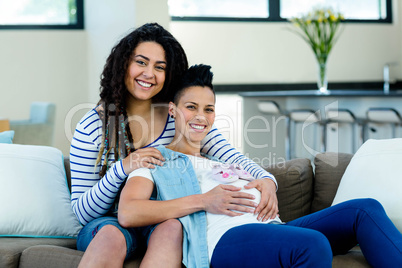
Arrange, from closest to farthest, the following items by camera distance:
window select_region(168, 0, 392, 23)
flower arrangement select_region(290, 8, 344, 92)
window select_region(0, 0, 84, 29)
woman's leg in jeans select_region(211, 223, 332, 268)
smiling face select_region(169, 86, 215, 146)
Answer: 1. woman's leg in jeans select_region(211, 223, 332, 268)
2. smiling face select_region(169, 86, 215, 146)
3. flower arrangement select_region(290, 8, 344, 92)
4. window select_region(0, 0, 84, 29)
5. window select_region(168, 0, 392, 23)

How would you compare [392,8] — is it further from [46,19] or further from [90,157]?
[90,157]

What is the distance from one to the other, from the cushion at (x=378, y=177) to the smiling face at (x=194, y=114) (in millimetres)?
646

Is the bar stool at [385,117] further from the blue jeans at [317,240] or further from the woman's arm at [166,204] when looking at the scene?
the woman's arm at [166,204]

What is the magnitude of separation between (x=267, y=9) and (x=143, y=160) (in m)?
5.13

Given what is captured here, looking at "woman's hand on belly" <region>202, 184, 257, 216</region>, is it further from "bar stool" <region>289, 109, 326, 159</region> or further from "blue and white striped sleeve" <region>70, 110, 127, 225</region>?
"bar stool" <region>289, 109, 326, 159</region>

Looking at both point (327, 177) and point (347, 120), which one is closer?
point (327, 177)

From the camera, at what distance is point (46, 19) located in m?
6.30

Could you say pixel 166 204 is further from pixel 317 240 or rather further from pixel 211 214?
pixel 317 240

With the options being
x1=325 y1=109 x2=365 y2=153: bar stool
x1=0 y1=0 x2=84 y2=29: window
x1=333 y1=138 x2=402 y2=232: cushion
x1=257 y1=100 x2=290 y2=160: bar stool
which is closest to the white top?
x1=333 y1=138 x2=402 y2=232: cushion

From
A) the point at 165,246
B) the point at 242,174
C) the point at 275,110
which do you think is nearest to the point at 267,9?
the point at 275,110

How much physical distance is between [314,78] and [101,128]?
16.7 feet

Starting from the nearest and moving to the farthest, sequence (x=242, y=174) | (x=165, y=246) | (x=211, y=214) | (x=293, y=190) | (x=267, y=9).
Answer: (x=165, y=246) < (x=211, y=214) < (x=242, y=174) < (x=293, y=190) < (x=267, y=9)

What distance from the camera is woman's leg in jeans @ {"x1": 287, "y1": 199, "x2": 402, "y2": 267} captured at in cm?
171

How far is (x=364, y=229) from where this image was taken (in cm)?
178
